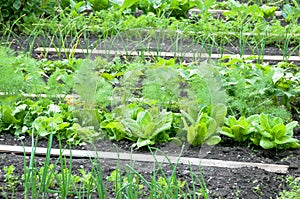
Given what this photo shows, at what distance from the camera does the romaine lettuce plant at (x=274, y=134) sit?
4.33 m

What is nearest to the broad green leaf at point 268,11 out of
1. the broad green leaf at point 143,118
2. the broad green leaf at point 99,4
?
the broad green leaf at point 99,4

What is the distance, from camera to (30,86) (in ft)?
16.6

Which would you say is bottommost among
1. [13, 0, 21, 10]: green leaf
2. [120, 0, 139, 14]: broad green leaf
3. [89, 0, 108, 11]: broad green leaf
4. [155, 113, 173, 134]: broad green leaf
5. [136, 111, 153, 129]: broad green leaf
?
[155, 113, 173, 134]: broad green leaf

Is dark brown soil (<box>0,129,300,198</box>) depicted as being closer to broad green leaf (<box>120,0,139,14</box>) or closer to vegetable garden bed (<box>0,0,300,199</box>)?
vegetable garden bed (<box>0,0,300,199</box>)

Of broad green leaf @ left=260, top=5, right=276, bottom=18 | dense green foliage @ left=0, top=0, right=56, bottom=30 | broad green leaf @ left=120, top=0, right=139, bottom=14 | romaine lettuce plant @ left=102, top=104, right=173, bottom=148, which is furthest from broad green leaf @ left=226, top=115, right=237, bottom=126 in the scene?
broad green leaf @ left=260, top=5, right=276, bottom=18

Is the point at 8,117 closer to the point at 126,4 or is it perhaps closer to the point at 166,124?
the point at 166,124

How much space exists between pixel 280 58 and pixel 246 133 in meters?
1.74

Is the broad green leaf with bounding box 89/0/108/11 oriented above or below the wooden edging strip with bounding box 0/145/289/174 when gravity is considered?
above

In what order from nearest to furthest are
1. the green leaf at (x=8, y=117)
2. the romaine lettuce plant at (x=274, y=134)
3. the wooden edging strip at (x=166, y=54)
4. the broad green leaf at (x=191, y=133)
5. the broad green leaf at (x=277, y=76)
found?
the broad green leaf at (x=191, y=133) → the romaine lettuce plant at (x=274, y=134) → the green leaf at (x=8, y=117) → the broad green leaf at (x=277, y=76) → the wooden edging strip at (x=166, y=54)

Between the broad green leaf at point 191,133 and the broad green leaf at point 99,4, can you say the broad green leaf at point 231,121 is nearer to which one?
the broad green leaf at point 191,133

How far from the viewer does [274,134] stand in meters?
4.37

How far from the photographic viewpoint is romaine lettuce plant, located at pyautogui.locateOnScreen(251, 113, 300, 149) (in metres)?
4.33

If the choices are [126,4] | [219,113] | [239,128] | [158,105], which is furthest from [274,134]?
[126,4]

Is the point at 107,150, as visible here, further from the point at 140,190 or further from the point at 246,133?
the point at 246,133
